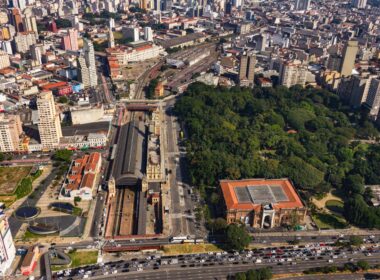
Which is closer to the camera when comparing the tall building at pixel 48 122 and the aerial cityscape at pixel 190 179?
the aerial cityscape at pixel 190 179

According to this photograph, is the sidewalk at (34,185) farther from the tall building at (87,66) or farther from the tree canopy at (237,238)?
the tall building at (87,66)

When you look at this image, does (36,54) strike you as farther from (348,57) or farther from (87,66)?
(348,57)

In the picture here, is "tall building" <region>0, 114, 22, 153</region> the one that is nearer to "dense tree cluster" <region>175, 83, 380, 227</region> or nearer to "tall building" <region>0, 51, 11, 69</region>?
"dense tree cluster" <region>175, 83, 380, 227</region>

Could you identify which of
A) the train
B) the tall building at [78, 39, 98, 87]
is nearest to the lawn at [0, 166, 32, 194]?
the train

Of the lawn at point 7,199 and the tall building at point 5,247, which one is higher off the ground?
the tall building at point 5,247

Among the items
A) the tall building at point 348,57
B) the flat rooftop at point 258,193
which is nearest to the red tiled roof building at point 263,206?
the flat rooftop at point 258,193

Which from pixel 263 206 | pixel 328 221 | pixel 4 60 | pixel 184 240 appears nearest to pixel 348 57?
pixel 328 221

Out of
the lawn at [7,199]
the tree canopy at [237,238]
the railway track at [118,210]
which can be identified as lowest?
the railway track at [118,210]
